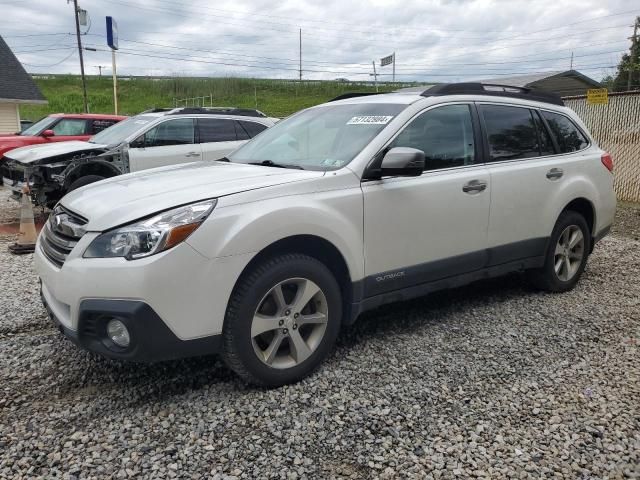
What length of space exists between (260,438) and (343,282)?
113cm

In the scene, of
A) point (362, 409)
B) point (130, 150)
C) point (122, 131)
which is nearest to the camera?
point (362, 409)

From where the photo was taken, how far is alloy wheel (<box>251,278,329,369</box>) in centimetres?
307

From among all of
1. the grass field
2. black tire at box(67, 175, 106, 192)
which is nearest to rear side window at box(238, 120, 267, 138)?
black tire at box(67, 175, 106, 192)

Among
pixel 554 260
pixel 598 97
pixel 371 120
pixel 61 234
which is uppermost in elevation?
pixel 598 97

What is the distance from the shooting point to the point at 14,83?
25578 millimetres

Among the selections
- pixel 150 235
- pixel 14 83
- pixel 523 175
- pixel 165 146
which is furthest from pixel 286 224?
pixel 14 83

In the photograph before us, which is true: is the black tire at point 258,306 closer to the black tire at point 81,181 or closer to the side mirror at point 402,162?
the side mirror at point 402,162

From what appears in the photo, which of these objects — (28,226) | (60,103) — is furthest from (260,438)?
(60,103)

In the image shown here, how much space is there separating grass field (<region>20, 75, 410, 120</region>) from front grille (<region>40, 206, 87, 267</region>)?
1565 inches

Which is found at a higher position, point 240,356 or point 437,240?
point 437,240

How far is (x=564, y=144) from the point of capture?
4.92 metres

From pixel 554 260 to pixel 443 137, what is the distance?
68.1 inches

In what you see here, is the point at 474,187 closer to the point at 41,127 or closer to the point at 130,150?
the point at 130,150

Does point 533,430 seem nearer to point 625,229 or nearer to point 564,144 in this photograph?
point 564,144
